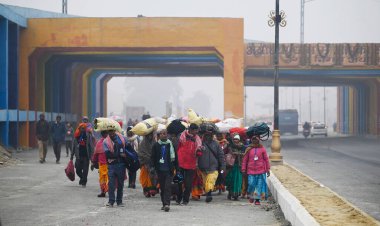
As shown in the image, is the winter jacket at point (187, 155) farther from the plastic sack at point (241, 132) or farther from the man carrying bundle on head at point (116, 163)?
the plastic sack at point (241, 132)

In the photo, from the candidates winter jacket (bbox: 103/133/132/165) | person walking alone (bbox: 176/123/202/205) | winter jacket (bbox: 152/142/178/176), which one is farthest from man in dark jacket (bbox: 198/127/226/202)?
winter jacket (bbox: 103/133/132/165)

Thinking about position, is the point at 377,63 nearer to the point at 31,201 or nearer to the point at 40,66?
the point at 40,66

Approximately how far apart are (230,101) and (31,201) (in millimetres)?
28988

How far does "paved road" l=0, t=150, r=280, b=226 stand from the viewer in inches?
477

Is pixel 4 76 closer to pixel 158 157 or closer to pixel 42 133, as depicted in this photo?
pixel 42 133

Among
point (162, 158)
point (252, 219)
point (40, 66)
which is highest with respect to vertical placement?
point (40, 66)

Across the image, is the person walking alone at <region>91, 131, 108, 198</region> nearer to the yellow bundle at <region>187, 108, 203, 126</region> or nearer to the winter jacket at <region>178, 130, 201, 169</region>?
the winter jacket at <region>178, 130, 201, 169</region>

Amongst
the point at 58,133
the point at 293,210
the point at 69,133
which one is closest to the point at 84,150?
the point at 293,210

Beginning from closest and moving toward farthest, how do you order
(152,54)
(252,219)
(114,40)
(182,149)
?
(252,219) → (182,149) → (114,40) → (152,54)

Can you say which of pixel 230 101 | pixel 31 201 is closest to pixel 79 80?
pixel 230 101

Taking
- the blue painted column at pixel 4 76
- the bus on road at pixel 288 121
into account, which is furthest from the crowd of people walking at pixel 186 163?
the bus on road at pixel 288 121

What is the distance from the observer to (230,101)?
43188 mm

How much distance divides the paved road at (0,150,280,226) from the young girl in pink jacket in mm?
362

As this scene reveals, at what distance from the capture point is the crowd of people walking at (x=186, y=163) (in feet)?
46.5
